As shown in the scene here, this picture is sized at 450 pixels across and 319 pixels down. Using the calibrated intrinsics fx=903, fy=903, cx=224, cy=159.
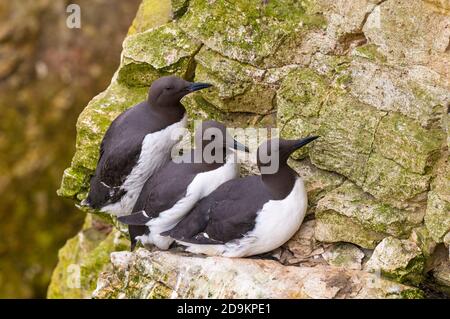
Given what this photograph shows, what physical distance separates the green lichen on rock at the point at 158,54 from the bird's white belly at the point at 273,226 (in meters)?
1.72

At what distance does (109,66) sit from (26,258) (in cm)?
343

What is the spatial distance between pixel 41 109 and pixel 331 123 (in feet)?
29.9

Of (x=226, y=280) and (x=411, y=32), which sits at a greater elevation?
(x=411, y=32)

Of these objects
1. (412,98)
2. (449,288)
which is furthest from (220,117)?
(449,288)

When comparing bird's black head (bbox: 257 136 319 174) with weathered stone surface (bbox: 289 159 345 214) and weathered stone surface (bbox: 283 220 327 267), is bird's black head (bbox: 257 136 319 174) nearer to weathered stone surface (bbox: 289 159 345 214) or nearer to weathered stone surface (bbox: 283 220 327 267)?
weathered stone surface (bbox: 289 159 345 214)

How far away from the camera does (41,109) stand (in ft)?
49.8

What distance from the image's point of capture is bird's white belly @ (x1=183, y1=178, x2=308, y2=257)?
6680mm

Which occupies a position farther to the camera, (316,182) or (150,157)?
(150,157)

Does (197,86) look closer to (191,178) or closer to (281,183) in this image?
(191,178)

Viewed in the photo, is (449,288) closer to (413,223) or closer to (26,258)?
(413,223)

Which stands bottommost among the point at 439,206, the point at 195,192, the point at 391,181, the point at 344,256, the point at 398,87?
the point at 344,256

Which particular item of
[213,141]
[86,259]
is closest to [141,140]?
[213,141]

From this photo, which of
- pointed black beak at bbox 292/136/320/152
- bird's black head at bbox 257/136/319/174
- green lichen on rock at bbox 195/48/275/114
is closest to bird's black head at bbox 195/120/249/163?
bird's black head at bbox 257/136/319/174

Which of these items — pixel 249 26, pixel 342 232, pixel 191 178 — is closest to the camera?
pixel 342 232
